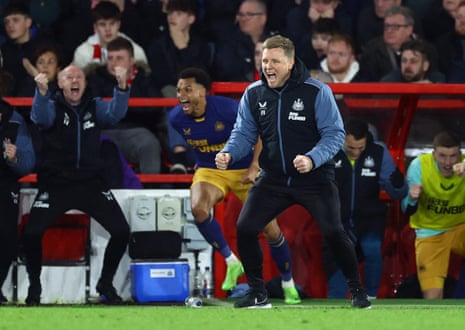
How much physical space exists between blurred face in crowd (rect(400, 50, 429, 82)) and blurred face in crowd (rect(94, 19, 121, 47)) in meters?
2.95

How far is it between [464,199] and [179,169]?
2604 millimetres

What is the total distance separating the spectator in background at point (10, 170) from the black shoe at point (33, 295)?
1.18 ft

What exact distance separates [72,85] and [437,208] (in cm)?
335

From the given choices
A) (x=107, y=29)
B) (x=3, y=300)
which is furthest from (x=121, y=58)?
(x=3, y=300)

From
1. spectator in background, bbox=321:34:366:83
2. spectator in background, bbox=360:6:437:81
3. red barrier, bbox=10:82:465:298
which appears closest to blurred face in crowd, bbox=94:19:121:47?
red barrier, bbox=10:82:465:298

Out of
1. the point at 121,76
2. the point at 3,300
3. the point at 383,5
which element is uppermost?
the point at 383,5

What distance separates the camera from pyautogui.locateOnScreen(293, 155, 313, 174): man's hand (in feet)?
29.1

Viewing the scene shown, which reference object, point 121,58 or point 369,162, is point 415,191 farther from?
point 121,58

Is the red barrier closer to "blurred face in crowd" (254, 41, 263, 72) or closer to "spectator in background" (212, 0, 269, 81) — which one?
"blurred face in crowd" (254, 41, 263, 72)

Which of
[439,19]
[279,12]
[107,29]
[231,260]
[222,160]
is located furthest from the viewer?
[279,12]

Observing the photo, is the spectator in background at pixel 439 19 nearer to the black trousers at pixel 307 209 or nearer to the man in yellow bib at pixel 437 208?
the man in yellow bib at pixel 437 208

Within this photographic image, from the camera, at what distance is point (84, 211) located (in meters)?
11.0

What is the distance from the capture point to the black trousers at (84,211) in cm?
1086

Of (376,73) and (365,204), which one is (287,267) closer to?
(365,204)
